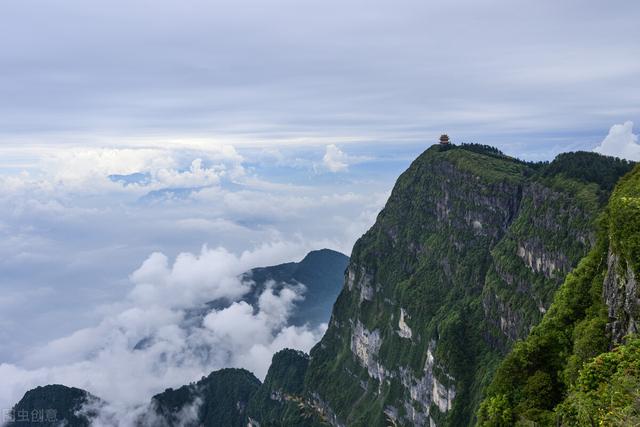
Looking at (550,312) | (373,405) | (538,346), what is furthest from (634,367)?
(373,405)

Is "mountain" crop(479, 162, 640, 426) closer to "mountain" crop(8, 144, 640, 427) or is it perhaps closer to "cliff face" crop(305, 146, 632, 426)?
"mountain" crop(8, 144, 640, 427)

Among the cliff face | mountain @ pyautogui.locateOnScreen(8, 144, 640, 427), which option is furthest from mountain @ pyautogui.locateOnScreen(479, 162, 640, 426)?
the cliff face

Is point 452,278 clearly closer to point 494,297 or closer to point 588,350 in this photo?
point 494,297

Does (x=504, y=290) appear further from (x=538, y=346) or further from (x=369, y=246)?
(x=369, y=246)

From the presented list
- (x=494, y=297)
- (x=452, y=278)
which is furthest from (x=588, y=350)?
(x=452, y=278)

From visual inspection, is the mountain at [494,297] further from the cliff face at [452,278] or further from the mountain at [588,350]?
the cliff face at [452,278]
